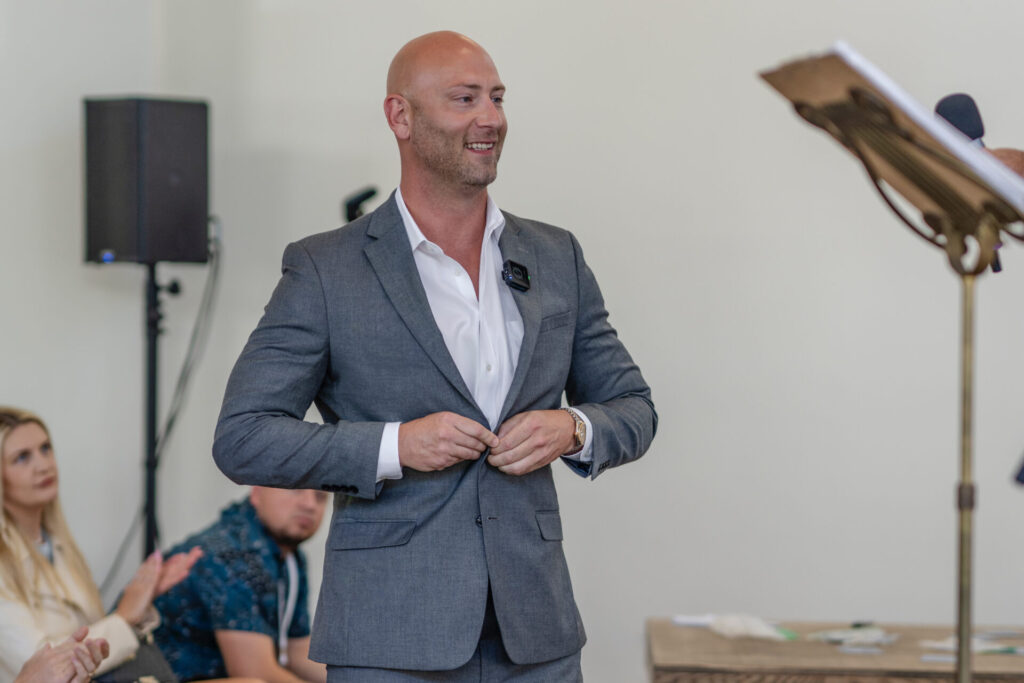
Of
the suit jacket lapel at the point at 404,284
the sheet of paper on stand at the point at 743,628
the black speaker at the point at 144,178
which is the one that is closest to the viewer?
the suit jacket lapel at the point at 404,284

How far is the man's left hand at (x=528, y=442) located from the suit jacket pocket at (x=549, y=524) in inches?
5.0

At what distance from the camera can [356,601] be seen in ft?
6.05

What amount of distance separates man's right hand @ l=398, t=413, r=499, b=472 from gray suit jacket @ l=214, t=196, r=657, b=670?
0.06 metres

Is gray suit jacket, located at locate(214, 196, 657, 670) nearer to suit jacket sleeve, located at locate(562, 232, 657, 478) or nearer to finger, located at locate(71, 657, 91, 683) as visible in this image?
suit jacket sleeve, located at locate(562, 232, 657, 478)

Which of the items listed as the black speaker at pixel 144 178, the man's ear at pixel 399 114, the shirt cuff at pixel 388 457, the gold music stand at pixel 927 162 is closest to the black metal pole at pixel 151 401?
the black speaker at pixel 144 178

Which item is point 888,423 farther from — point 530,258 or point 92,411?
point 92,411

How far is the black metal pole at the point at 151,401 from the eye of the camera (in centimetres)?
395

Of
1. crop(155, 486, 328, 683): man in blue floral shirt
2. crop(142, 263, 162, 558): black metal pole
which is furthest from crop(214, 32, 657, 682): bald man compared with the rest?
crop(142, 263, 162, 558): black metal pole

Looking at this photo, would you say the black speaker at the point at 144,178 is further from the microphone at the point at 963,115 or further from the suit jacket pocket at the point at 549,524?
the microphone at the point at 963,115

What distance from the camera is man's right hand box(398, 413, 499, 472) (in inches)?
69.2

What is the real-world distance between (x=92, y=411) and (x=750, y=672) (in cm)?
254

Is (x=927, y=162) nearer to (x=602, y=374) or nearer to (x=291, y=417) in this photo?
(x=602, y=374)

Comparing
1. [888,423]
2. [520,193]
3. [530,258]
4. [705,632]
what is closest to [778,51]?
[520,193]

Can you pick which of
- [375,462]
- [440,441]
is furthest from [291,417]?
[440,441]
